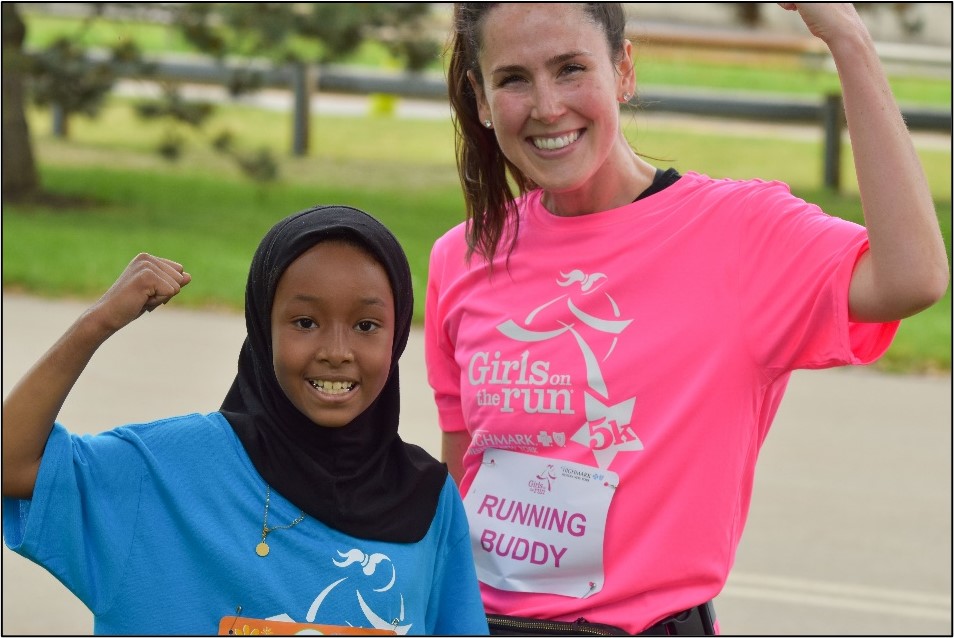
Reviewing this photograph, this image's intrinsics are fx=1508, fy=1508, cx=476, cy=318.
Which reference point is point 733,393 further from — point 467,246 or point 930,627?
point 930,627

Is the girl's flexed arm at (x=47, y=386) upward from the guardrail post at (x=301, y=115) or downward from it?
upward

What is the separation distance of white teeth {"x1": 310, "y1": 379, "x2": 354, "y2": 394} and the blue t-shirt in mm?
169

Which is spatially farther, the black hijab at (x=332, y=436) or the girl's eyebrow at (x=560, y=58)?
the girl's eyebrow at (x=560, y=58)

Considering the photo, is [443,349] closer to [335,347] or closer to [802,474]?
[335,347]

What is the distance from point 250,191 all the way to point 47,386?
13891 millimetres

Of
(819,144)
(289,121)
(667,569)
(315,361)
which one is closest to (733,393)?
(667,569)

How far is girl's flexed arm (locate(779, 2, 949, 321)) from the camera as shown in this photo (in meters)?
2.50

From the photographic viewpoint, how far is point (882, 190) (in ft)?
8.25

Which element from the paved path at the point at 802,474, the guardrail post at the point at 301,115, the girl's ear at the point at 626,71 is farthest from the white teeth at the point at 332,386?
the guardrail post at the point at 301,115

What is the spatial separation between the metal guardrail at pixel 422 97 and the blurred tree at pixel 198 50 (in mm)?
271

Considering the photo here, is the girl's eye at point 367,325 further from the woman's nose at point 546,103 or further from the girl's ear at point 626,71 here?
the girl's ear at point 626,71

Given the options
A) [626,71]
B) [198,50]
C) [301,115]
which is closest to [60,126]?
[301,115]

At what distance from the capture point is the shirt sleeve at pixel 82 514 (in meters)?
2.34

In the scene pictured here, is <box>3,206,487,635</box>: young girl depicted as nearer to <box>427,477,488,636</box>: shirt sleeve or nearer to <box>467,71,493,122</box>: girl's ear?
<box>427,477,488,636</box>: shirt sleeve
